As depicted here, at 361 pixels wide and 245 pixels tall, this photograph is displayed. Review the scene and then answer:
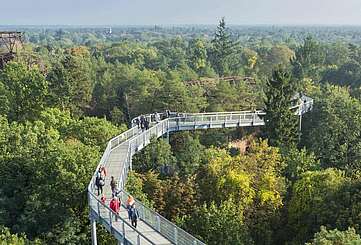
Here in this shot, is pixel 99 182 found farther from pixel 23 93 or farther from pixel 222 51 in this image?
pixel 222 51

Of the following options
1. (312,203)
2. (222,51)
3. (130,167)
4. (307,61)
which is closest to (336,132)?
(312,203)

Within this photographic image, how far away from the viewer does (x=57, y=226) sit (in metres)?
25.8

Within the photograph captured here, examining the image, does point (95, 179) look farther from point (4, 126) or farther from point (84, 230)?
point (4, 126)

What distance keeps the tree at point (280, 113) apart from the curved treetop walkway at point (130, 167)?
1328 millimetres

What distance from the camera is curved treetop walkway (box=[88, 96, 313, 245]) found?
20.9 metres

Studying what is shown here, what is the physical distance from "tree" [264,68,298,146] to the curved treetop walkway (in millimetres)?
1328

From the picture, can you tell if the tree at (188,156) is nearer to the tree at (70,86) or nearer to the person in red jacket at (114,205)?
the tree at (70,86)

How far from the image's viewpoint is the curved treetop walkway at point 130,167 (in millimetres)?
20938

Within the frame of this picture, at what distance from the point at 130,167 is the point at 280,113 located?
19718 mm

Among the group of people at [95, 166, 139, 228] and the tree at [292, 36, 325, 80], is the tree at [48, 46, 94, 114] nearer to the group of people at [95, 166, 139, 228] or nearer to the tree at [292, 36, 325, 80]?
the group of people at [95, 166, 139, 228]

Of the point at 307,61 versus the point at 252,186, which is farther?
the point at 307,61

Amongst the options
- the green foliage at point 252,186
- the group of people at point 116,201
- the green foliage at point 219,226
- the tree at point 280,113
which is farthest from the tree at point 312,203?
the tree at point 280,113

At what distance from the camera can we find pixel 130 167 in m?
33.2

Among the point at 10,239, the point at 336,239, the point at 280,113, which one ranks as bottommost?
the point at 10,239
